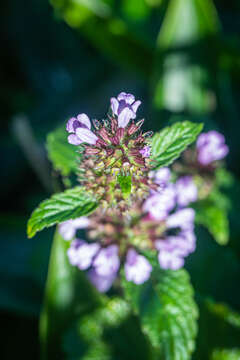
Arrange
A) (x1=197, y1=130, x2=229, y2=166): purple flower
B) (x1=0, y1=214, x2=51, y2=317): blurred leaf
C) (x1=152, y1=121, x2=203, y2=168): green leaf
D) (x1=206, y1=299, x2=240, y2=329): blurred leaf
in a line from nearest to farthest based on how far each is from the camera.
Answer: (x1=152, y1=121, x2=203, y2=168): green leaf, (x1=197, y1=130, x2=229, y2=166): purple flower, (x1=206, y1=299, x2=240, y2=329): blurred leaf, (x1=0, y1=214, x2=51, y2=317): blurred leaf

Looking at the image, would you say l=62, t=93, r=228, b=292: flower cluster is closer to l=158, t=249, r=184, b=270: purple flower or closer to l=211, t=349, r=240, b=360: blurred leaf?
l=158, t=249, r=184, b=270: purple flower

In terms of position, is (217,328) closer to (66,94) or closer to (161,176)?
(161,176)

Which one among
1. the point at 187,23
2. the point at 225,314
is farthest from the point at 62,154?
the point at 187,23

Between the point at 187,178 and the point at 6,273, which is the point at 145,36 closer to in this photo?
the point at 187,178

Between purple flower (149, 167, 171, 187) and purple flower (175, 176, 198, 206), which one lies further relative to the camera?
purple flower (175, 176, 198, 206)

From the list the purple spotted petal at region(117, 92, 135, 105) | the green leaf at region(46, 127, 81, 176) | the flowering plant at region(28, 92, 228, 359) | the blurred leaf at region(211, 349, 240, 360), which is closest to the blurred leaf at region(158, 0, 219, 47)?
the flowering plant at region(28, 92, 228, 359)

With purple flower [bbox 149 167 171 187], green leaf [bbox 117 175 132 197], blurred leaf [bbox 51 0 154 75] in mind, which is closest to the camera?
green leaf [bbox 117 175 132 197]

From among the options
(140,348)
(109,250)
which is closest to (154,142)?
(109,250)
